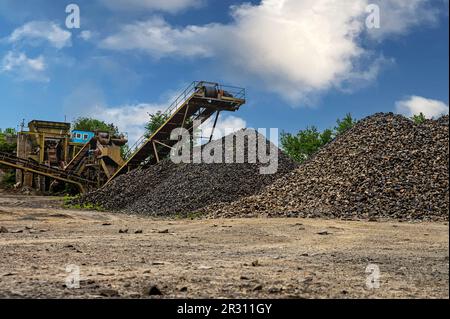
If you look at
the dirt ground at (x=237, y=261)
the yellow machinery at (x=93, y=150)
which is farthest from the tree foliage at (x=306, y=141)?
the dirt ground at (x=237, y=261)

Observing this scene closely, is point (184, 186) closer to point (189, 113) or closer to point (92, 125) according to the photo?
point (189, 113)

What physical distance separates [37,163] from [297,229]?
29140mm

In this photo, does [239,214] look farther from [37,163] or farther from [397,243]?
[37,163]

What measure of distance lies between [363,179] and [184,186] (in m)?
9.45

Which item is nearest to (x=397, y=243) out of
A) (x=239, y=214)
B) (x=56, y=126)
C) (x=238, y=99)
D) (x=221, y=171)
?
(x=239, y=214)

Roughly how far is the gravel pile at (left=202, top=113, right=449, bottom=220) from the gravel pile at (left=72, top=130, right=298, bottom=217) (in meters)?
2.04

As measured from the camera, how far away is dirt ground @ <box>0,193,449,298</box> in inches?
172

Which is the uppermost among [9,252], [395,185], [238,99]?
[238,99]

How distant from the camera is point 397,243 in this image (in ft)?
28.9

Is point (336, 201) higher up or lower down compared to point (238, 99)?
lower down

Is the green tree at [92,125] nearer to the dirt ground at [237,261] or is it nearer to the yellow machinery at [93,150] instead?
the yellow machinery at [93,150]

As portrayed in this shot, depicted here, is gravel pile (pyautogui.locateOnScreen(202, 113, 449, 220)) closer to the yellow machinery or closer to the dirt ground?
the dirt ground

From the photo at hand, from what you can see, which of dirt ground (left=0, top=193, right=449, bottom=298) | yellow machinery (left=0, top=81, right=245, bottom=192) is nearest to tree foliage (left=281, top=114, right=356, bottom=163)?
yellow machinery (left=0, top=81, right=245, bottom=192)

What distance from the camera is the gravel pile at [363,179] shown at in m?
11.2
